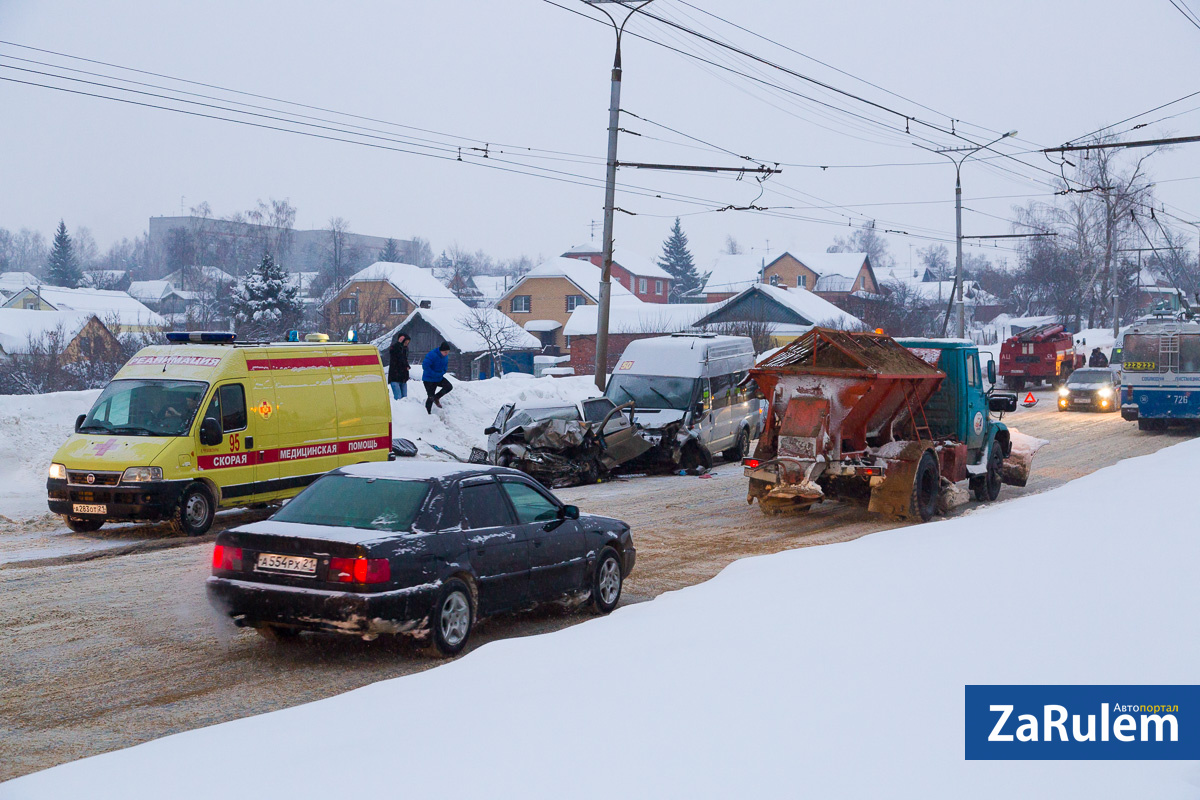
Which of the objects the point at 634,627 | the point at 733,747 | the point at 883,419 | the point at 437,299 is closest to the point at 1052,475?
the point at 883,419

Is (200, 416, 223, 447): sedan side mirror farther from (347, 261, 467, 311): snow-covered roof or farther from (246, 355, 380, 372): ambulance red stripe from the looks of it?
(347, 261, 467, 311): snow-covered roof

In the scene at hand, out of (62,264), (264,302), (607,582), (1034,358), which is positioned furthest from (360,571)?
(62,264)

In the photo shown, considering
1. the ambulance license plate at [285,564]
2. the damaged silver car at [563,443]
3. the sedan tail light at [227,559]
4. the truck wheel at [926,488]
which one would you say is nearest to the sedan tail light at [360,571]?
the ambulance license plate at [285,564]

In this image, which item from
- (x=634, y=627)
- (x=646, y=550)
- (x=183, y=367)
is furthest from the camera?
(x=183, y=367)

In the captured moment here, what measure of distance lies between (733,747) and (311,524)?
4.25 metres

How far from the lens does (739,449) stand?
22328mm

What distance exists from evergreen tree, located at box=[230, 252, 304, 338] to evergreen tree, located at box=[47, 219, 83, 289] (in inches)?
2779

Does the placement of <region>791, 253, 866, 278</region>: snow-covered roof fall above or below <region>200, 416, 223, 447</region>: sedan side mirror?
above

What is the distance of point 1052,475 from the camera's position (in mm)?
19984

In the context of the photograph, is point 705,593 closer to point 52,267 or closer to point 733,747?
point 733,747

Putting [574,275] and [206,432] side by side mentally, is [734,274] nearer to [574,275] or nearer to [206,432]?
[574,275]

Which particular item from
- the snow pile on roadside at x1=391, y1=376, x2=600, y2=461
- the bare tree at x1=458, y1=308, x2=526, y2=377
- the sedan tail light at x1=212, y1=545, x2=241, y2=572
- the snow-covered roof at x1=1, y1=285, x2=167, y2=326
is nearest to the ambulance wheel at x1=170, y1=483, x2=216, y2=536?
the sedan tail light at x1=212, y1=545, x2=241, y2=572

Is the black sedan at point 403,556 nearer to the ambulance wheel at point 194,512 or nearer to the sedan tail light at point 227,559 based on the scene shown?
the sedan tail light at point 227,559

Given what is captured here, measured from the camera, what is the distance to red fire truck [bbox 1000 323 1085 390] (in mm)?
45719
